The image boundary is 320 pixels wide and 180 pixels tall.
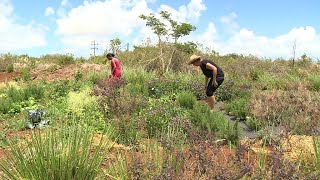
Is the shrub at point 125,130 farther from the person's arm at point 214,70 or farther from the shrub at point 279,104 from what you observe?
the person's arm at point 214,70

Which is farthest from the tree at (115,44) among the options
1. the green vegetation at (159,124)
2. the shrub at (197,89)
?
the shrub at (197,89)

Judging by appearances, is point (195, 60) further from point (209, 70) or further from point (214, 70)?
point (214, 70)

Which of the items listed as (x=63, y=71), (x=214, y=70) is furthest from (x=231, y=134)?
(x=63, y=71)

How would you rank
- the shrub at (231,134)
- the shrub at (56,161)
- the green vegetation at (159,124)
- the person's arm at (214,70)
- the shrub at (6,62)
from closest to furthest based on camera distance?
the green vegetation at (159,124) < the shrub at (56,161) < the shrub at (231,134) < the person's arm at (214,70) < the shrub at (6,62)

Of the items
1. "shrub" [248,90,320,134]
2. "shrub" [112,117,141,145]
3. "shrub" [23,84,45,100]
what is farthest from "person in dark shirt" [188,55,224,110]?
"shrub" [23,84,45,100]

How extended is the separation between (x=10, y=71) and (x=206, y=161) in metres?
25.7

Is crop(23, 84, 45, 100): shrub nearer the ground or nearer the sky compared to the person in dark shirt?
nearer the ground

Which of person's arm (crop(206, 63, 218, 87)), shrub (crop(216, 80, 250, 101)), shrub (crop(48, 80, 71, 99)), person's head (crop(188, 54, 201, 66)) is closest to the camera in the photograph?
person's arm (crop(206, 63, 218, 87))

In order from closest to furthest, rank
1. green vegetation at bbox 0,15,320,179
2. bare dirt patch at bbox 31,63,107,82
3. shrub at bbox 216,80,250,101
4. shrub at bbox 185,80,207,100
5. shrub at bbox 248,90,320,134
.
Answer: green vegetation at bbox 0,15,320,179 < shrub at bbox 248,90,320,134 < shrub at bbox 216,80,250,101 < shrub at bbox 185,80,207,100 < bare dirt patch at bbox 31,63,107,82

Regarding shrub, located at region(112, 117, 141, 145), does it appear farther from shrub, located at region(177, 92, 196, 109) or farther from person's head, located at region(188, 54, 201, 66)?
shrub, located at region(177, 92, 196, 109)

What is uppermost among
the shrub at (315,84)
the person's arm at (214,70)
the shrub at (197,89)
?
the person's arm at (214,70)

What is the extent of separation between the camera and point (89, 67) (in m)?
23.2

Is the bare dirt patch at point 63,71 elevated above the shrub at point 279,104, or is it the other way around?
the bare dirt patch at point 63,71

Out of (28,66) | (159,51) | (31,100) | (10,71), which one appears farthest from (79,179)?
(28,66)
